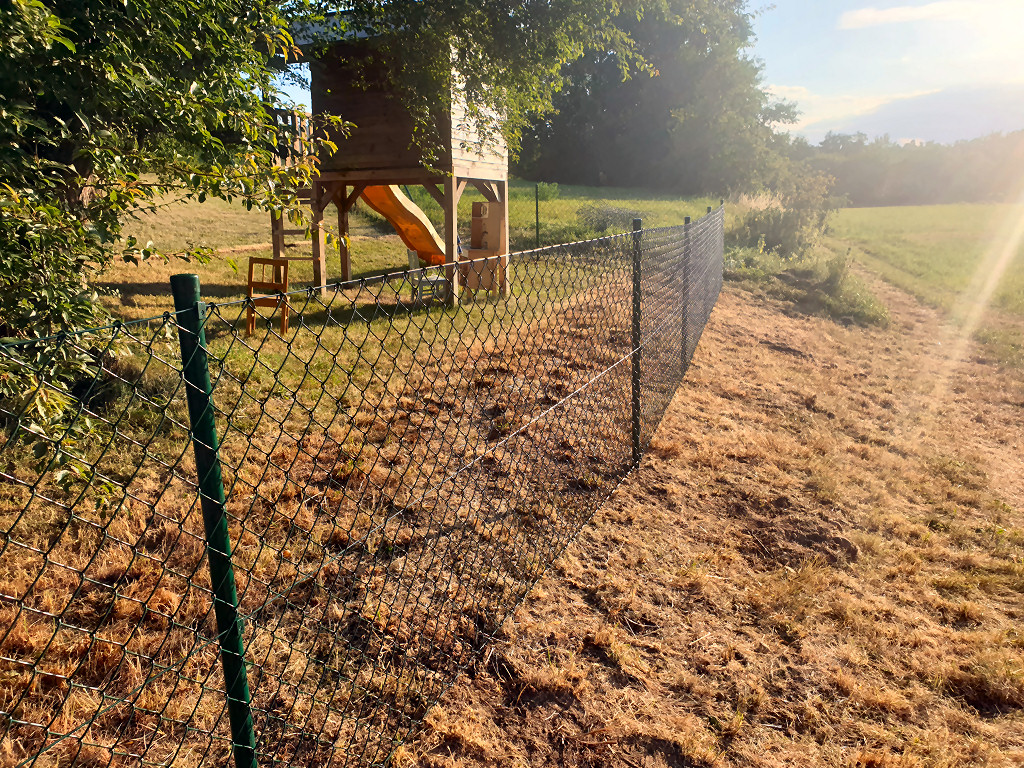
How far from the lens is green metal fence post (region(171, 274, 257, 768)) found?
1.57m

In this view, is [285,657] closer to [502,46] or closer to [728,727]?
[728,727]

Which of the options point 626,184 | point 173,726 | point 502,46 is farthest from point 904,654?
point 626,184

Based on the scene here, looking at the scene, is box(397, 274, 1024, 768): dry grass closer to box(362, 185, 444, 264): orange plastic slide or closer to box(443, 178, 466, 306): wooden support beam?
box(443, 178, 466, 306): wooden support beam

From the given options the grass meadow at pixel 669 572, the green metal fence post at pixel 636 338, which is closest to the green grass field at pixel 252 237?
the grass meadow at pixel 669 572

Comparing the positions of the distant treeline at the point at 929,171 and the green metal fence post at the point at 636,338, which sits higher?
the distant treeline at the point at 929,171

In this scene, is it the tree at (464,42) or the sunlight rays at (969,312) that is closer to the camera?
the sunlight rays at (969,312)

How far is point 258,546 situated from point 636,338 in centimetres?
286

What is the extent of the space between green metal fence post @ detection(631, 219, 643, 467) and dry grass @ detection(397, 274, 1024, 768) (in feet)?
0.87

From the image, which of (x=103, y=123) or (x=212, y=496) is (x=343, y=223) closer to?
(x=103, y=123)

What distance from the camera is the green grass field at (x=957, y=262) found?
12035 millimetres

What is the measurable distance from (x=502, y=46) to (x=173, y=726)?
9.86m

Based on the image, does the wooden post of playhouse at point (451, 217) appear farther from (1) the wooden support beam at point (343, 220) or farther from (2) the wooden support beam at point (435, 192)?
(1) the wooden support beam at point (343, 220)

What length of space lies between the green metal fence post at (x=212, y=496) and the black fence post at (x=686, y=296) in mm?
5156

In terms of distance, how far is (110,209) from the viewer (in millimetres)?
3758
